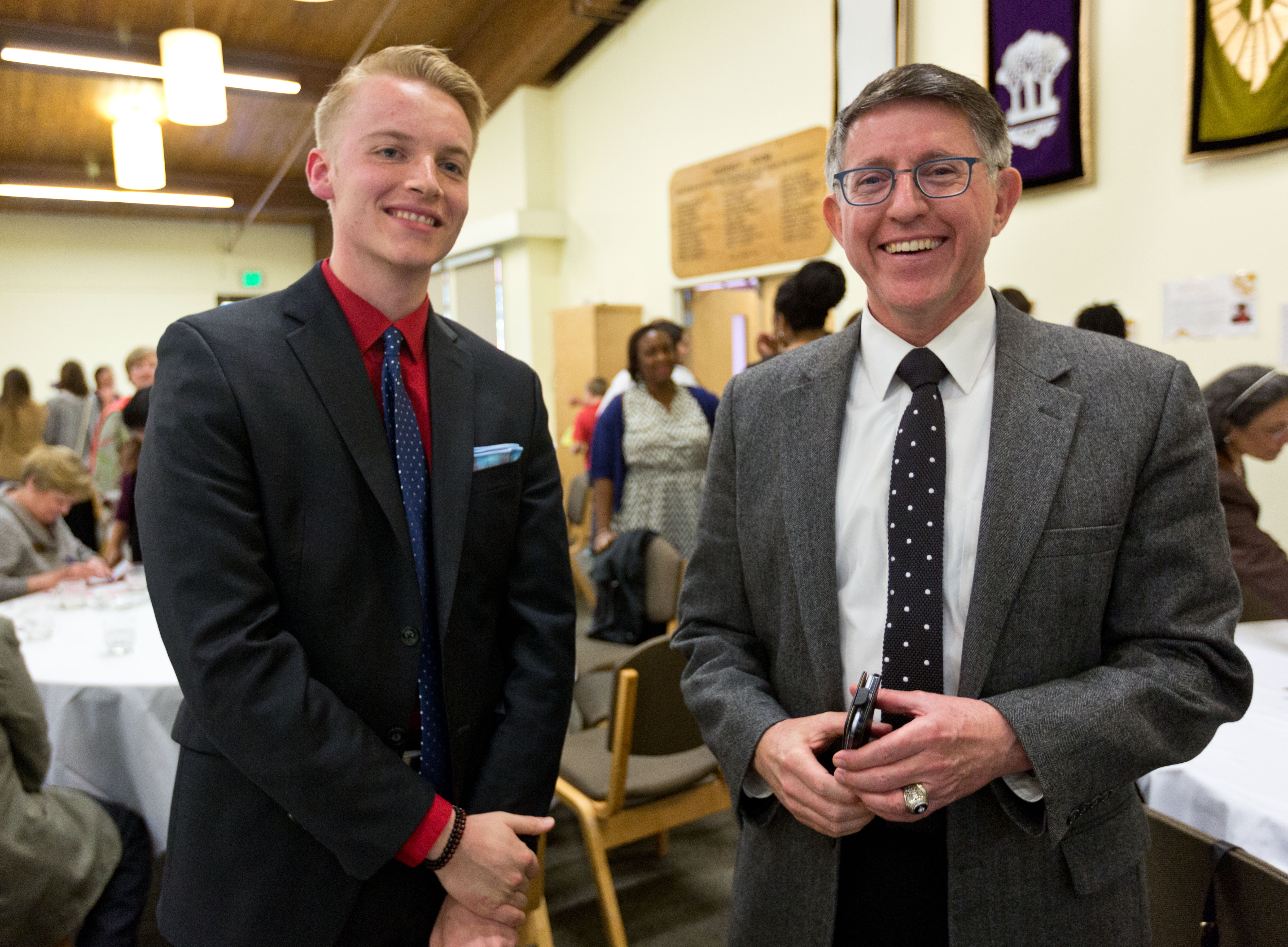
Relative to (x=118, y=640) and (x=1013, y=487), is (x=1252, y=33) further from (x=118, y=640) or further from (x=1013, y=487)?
(x=118, y=640)

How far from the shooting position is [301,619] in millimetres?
1107

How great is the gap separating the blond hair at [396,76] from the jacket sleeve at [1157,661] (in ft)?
3.30

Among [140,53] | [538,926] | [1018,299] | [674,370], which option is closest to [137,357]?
[140,53]

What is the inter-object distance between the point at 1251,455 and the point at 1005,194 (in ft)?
6.37

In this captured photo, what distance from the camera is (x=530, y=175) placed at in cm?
885

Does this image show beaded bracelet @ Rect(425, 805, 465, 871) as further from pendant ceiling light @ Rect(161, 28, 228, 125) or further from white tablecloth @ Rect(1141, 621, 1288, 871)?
pendant ceiling light @ Rect(161, 28, 228, 125)

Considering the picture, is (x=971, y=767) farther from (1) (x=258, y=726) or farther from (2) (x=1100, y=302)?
(2) (x=1100, y=302)

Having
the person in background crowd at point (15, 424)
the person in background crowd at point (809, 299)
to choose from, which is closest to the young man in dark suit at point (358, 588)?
the person in background crowd at point (809, 299)

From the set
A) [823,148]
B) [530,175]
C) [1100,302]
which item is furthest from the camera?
[530,175]

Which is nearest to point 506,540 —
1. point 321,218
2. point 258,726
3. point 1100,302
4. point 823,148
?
point 258,726

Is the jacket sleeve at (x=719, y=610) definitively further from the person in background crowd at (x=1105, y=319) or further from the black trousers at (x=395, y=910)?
the person in background crowd at (x=1105, y=319)

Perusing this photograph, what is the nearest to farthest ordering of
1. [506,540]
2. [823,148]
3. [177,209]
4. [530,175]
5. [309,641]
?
1. [309,641]
2. [506,540]
3. [823,148]
4. [530,175]
5. [177,209]

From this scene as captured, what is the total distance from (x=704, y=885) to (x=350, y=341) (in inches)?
A: 89.4

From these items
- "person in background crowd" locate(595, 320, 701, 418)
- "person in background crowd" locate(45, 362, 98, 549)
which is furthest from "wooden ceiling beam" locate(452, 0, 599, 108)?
"person in background crowd" locate(45, 362, 98, 549)
